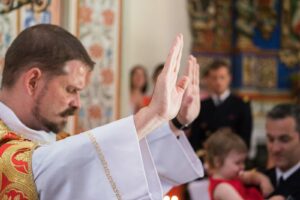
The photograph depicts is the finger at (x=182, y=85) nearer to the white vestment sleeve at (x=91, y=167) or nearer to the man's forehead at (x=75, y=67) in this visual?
the white vestment sleeve at (x=91, y=167)

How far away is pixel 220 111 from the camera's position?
5.43 metres

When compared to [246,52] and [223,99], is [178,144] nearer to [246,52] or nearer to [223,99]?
[223,99]

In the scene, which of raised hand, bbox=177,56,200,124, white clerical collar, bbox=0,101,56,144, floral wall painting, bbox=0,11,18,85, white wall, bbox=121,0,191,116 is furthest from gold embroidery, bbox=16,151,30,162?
white wall, bbox=121,0,191,116

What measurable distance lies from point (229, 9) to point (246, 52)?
22.0 inches

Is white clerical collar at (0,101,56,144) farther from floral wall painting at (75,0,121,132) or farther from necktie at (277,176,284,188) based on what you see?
floral wall painting at (75,0,121,132)

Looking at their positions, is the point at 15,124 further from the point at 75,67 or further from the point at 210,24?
the point at 210,24

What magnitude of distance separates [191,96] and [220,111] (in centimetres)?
316

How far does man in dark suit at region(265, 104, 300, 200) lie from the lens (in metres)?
2.86

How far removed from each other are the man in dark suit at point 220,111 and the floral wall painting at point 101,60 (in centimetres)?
80

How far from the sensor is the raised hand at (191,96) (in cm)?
224

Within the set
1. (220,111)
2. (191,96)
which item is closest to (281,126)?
(191,96)

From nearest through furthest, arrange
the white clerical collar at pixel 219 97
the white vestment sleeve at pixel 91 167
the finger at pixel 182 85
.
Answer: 1. the white vestment sleeve at pixel 91 167
2. the finger at pixel 182 85
3. the white clerical collar at pixel 219 97

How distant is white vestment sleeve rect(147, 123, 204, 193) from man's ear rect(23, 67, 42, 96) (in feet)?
2.39

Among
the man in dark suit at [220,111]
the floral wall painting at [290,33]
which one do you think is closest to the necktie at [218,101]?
the man in dark suit at [220,111]
